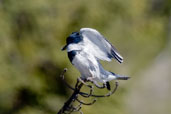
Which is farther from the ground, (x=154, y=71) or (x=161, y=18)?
(x=161, y=18)

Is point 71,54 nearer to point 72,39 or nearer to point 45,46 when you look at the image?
point 72,39

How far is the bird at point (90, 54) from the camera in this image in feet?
7.48

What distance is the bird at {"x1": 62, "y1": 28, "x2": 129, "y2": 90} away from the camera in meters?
Result: 2.28

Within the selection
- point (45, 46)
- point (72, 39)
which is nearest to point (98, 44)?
point (72, 39)

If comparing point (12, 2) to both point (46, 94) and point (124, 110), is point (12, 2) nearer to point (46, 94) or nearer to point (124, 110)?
point (46, 94)

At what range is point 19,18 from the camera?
6.99 metres

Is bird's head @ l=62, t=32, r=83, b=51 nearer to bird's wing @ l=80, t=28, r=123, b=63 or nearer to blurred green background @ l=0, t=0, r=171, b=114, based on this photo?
bird's wing @ l=80, t=28, r=123, b=63

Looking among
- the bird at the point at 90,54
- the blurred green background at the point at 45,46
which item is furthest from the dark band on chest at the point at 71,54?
the blurred green background at the point at 45,46

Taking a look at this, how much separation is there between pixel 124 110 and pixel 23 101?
3.73 feet

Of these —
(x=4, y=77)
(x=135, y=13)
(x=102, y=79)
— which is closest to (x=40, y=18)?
(x=4, y=77)

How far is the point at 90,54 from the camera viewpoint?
2344mm

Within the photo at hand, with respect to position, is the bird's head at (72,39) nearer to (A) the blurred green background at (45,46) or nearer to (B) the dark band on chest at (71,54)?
(B) the dark band on chest at (71,54)

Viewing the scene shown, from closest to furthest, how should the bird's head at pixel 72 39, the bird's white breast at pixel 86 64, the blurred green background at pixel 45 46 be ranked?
the bird's white breast at pixel 86 64, the bird's head at pixel 72 39, the blurred green background at pixel 45 46

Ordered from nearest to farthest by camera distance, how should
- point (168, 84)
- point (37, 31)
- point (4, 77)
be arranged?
point (4, 77) → point (37, 31) → point (168, 84)
